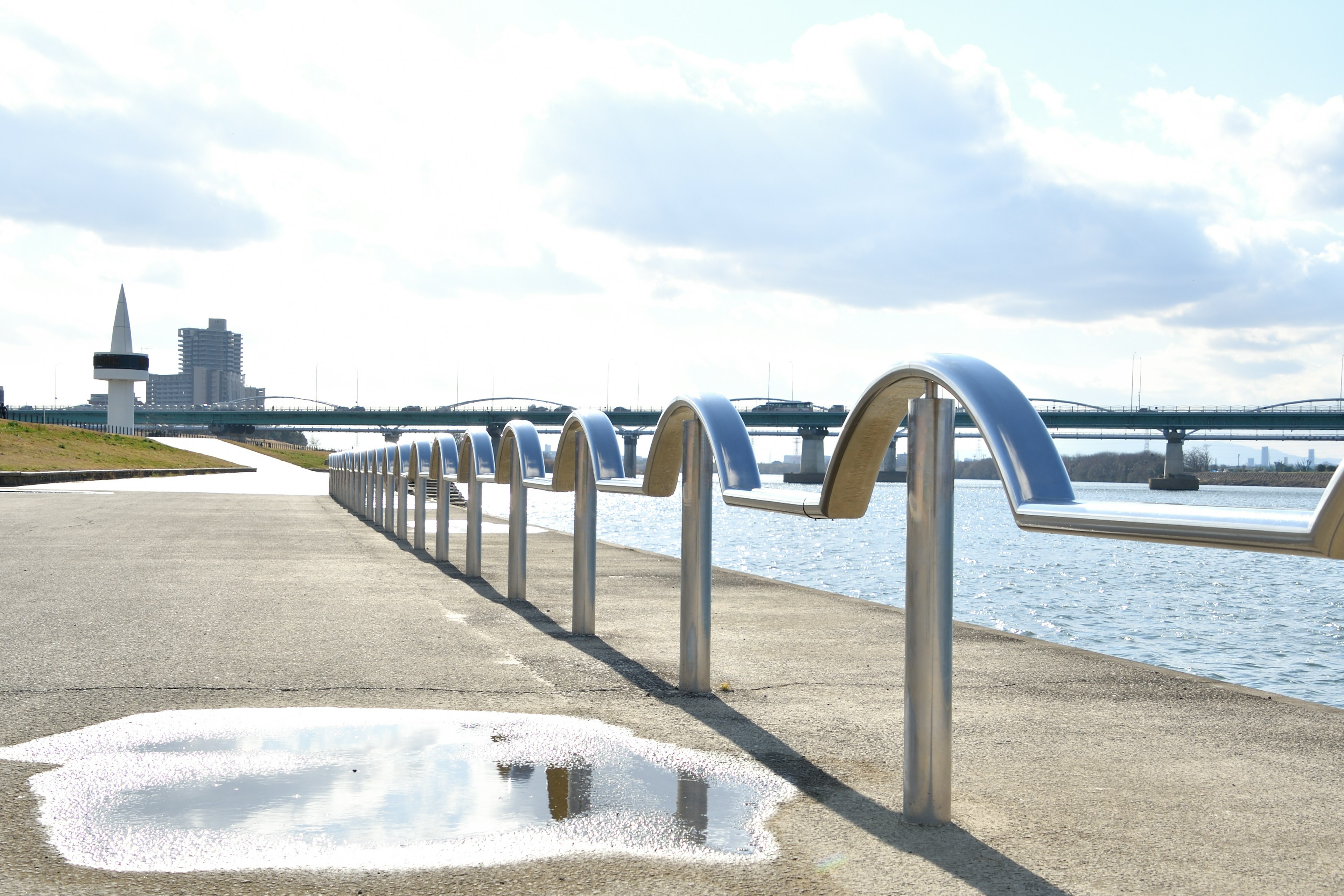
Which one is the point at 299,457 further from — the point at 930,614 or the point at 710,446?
the point at 930,614

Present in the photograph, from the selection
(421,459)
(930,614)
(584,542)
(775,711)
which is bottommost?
(775,711)

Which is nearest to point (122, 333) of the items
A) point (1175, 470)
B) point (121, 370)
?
point (121, 370)

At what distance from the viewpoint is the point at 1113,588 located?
Answer: 24.3m

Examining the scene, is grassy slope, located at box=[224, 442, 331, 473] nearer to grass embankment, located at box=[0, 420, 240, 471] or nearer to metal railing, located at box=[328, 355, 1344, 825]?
grass embankment, located at box=[0, 420, 240, 471]

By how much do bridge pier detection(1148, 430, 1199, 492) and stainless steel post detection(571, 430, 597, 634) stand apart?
3422 inches

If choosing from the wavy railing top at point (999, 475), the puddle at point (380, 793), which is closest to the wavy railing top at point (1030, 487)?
the wavy railing top at point (999, 475)

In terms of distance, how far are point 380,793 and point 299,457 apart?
354 feet

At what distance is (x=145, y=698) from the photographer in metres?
6.07

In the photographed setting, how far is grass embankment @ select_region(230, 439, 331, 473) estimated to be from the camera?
93875mm

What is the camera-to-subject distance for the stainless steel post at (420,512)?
15.6m

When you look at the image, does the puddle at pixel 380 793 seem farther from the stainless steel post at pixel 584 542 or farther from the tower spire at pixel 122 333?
the tower spire at pixel 122 333

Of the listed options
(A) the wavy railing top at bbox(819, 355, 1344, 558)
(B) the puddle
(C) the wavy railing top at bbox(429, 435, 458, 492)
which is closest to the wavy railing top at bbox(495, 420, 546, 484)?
(C) the wavy railing top at bbox(429, 435, 458, 492)

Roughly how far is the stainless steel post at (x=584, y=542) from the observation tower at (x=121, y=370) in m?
106

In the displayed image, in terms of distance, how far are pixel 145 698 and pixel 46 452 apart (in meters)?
53.0
